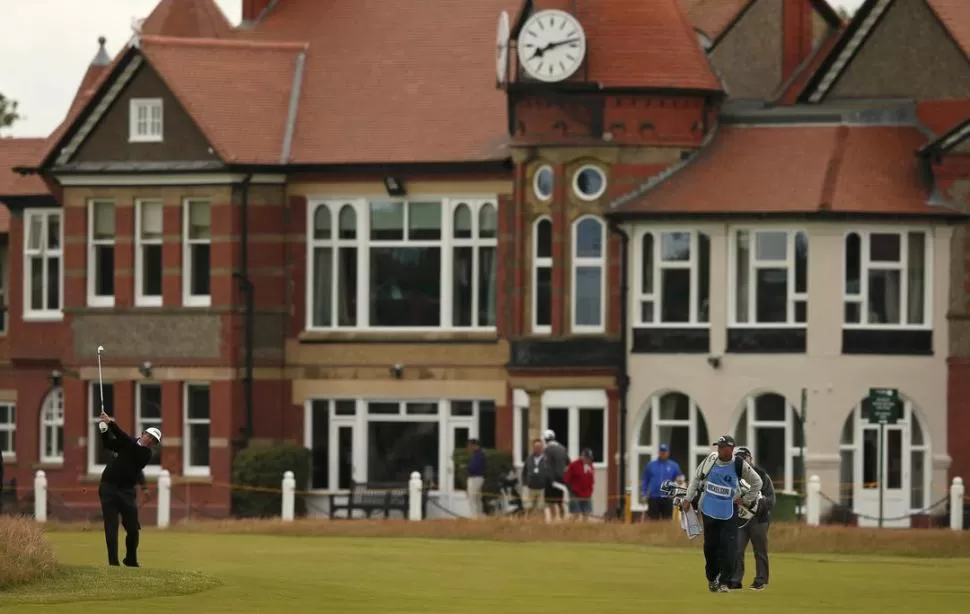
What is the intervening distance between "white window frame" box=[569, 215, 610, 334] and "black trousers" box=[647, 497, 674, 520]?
476cm

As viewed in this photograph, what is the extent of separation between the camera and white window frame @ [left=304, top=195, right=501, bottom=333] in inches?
2029

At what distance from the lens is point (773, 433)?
48.5 m

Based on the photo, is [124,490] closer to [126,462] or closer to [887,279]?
[126,462]

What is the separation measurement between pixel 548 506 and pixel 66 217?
11948mm

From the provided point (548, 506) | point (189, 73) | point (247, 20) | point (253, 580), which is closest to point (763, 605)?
point (253, 580)

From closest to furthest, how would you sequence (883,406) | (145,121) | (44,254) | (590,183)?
(883,406)
(590,183)
(145,121)
(44,254)

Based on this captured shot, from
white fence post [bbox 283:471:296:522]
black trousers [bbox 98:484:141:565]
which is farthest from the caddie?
white fence post [bbox 283:471:296:522]

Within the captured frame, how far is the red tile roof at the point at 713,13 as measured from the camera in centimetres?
5584

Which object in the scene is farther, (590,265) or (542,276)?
(542,276)

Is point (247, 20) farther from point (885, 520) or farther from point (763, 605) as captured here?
point (763, 605)

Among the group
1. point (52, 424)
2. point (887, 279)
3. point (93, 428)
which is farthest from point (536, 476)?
point (52, 424)

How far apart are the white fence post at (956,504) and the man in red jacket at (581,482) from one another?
18.9 feet

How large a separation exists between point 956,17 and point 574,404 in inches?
372

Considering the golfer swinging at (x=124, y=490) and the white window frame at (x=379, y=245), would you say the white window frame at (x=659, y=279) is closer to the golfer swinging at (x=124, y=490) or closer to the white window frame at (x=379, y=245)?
the white window frame at (x=379, y=245)
